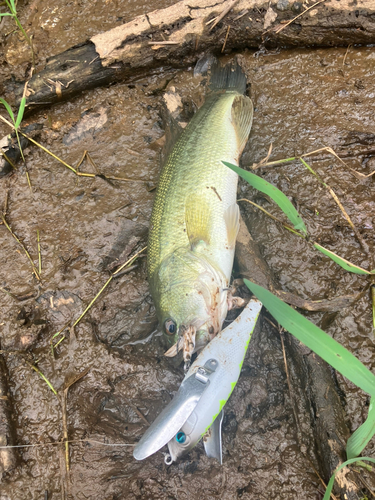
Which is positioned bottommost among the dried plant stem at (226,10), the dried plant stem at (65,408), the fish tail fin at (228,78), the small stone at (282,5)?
the dried plant stem at (65,408)

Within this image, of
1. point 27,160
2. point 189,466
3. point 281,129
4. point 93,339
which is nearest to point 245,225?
point 281,129

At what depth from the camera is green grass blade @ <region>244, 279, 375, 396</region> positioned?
1864 mm

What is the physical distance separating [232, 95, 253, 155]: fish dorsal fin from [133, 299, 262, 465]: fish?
1.77 meters

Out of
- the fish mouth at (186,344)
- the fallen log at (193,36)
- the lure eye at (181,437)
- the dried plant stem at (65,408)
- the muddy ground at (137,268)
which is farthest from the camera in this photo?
the fallen log at (193,36)

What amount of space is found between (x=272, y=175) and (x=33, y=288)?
2730 mm

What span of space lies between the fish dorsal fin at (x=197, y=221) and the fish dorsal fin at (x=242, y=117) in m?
0.84

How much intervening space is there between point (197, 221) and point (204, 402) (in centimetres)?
146

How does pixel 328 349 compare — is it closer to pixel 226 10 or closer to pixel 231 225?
pixel 231 225

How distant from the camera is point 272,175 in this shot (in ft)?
10.7

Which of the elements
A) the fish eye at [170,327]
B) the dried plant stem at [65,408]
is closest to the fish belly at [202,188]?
the fish eye at [170,327]

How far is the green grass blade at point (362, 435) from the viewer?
1999mm

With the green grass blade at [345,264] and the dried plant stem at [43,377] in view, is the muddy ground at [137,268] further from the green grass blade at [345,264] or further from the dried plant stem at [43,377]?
the green grass blade at [345,264]

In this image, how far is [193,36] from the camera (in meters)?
3.51

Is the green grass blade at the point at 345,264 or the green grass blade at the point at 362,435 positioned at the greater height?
the green grass blade at the point at 345,264
